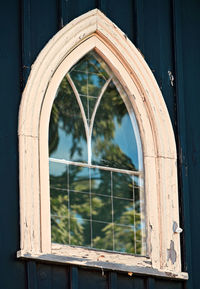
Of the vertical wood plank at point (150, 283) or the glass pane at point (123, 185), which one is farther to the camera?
the glass pane at point (123, 185)

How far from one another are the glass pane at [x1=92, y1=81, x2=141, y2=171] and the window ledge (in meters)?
0.88

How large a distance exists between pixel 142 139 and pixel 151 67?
690 mm

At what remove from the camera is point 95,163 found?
10281mm

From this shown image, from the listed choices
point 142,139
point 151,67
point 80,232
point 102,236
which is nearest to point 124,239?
point 102,236

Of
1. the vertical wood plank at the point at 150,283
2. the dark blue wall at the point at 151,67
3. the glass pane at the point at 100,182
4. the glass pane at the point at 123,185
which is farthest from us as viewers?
the glass pane at the point at 123,185

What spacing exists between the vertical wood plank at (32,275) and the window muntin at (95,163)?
0.56m

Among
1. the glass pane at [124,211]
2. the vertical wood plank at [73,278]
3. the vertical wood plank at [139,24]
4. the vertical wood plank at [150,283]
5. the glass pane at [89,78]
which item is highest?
the vertical wood plank at [139,24]

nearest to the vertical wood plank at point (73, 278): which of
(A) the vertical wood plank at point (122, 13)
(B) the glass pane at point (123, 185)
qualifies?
(B) the glass pane at point (123, 185)

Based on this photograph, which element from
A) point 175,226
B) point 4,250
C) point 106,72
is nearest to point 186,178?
point 175,226

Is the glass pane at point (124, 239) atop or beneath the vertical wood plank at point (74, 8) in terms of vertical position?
beneath

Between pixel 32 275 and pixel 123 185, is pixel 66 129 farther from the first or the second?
pixel 32 275

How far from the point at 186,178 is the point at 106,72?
3.76ft

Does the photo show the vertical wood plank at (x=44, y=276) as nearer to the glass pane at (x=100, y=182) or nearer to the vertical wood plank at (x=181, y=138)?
the glass pane at (x=100, y=182)

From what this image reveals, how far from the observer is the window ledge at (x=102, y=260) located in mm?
9422
